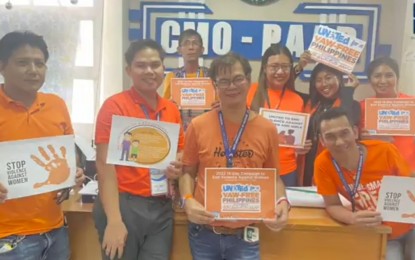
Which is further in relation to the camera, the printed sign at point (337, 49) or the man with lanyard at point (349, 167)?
the printed sign at point (337, 49)

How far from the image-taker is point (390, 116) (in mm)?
2508

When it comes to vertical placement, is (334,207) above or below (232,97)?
below

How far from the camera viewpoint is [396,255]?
211 cm

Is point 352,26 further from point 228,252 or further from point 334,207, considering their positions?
point 228,252

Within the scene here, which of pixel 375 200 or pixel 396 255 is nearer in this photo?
pixel 375 200

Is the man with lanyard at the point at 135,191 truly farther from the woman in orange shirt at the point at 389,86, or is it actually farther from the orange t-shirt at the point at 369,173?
the woman in orange shirt at the point at 389,86

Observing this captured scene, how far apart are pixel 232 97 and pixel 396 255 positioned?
3.97 feet

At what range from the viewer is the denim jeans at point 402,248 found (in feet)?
6.92

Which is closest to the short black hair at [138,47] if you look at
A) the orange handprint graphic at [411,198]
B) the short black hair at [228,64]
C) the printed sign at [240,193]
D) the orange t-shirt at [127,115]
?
the orange t-shirt at [127,115]

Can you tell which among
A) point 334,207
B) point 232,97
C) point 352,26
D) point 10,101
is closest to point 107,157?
point 10,101

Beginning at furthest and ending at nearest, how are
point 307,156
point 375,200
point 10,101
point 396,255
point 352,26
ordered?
point 352,26
point 307,156
point 396,255
point 375,200
point 10,101

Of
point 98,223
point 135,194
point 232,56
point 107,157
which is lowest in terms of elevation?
point 98,223

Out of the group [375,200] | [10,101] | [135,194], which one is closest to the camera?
[10,101]

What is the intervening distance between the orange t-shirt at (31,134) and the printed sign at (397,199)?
139cm
